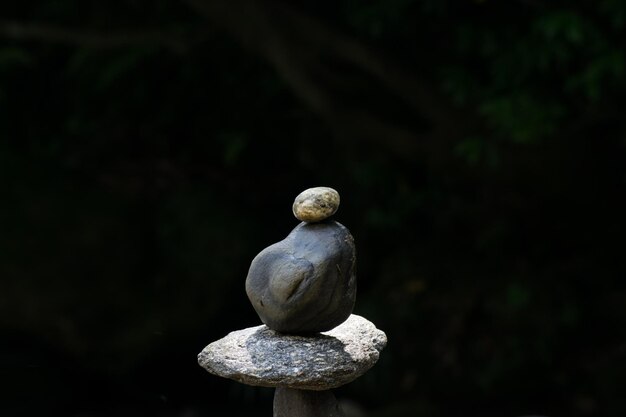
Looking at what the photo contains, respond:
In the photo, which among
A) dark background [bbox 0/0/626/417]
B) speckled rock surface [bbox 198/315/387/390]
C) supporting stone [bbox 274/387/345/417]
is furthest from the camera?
dark background [bbox 0/0/626/417]

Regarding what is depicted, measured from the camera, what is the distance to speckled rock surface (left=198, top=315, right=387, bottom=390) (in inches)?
143

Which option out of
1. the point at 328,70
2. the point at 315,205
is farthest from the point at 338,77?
the point at 315,205

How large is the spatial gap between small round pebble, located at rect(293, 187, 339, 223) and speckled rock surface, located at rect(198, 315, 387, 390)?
0.43 meters

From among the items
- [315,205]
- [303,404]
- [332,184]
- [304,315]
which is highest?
[332,184]

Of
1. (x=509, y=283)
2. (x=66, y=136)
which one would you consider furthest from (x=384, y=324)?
(x=66, y=136)

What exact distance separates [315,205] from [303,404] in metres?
0.72

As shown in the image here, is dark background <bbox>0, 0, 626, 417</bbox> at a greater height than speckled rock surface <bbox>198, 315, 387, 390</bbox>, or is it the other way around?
dark background <bbox>0, 0, 626, 417</bbox>

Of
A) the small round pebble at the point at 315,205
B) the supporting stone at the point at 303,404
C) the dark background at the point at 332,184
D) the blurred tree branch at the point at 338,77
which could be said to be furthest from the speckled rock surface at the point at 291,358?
the blurred tree branch at the point at 338,77

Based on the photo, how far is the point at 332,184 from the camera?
29.5 ft

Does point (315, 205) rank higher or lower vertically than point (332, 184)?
lower

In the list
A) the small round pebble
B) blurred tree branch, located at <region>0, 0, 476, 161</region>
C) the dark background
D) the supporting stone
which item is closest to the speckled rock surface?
the supporting stone

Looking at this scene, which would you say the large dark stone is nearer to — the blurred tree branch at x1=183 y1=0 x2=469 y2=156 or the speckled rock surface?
the speckled rock surface

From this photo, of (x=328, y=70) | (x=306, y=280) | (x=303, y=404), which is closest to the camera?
(x=306, y=280)

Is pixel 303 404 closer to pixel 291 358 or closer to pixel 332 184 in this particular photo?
pixel 291 358
